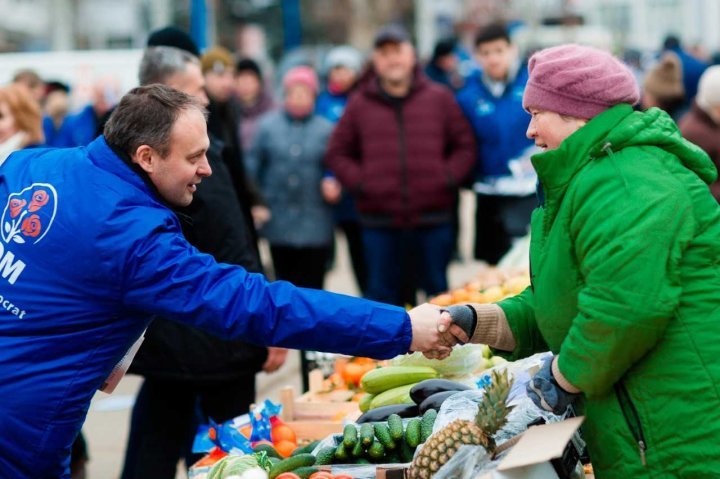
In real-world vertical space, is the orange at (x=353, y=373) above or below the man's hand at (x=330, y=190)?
above

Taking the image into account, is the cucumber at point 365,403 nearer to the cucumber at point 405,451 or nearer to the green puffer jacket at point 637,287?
the cucumber at point 405,451

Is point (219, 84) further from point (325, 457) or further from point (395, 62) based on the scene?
point (325, 457)

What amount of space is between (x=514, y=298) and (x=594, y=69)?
878 millimetres

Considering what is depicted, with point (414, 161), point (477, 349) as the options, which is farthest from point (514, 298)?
point (414, 161)

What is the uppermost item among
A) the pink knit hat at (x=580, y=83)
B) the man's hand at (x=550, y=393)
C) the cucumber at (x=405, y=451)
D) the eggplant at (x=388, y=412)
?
the pink knit hat at (x=580, y=83)

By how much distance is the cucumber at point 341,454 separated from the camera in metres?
3.88

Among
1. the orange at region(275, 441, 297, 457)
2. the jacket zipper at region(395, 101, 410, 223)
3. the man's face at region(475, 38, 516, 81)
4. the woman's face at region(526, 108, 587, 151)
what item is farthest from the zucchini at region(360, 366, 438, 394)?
the man's face at region(475, 38, 516, 81)

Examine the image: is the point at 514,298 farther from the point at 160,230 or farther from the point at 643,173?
the point at 160,230

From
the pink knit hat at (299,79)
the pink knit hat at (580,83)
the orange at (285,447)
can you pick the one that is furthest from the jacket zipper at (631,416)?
the pink knit hat at (299,79)

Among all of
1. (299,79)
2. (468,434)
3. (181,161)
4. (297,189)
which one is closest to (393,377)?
(468,434)

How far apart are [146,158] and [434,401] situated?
1.46 meters

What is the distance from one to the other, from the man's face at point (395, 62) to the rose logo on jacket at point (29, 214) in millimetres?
4918

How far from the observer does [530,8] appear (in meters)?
24.1

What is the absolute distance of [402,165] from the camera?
7.95 meters
